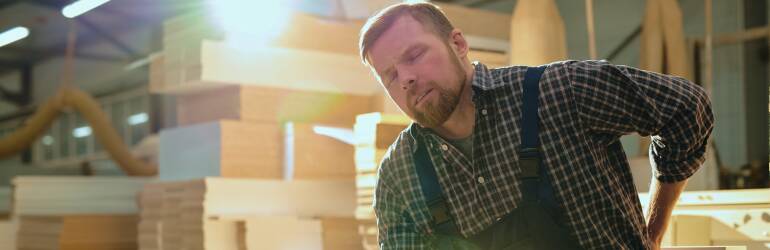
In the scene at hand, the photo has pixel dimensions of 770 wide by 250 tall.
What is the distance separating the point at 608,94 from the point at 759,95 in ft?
16.2

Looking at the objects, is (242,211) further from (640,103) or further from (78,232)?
(640,103)

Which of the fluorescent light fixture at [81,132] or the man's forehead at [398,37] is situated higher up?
the man's forehead at [398,37]

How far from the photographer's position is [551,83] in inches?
64.8

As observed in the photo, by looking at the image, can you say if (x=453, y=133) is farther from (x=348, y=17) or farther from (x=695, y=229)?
(x=348, y=17)

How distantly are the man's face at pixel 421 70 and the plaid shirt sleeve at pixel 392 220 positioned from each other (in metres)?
0.20

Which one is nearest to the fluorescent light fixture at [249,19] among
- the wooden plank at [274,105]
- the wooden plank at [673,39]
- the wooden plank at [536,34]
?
the wooden plank at [274,105]

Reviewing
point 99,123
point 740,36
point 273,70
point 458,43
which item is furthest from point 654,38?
point 99,123

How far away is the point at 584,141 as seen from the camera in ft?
5.37

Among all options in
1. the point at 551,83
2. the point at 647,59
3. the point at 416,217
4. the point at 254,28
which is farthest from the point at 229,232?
the point at 551,83

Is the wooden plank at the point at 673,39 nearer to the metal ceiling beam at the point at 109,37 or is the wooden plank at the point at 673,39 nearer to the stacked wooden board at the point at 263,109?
the stacked wooden board at the point at 263,109

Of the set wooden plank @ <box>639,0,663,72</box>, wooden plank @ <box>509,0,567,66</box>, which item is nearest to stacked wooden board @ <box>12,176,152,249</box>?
wooden plank @ <box>509,0,567,66</box>

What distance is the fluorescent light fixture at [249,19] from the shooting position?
4461 mm

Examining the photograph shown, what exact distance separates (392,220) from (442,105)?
0.33 metres

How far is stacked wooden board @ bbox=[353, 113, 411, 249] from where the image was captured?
145 inches
